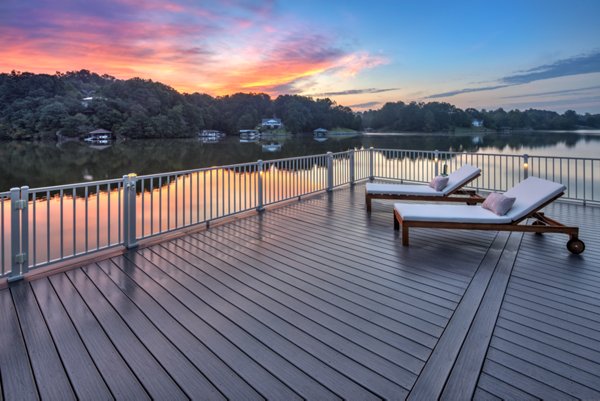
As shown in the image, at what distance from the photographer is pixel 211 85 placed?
34156 mm

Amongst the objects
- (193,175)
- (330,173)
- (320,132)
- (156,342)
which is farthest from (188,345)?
(320,132)

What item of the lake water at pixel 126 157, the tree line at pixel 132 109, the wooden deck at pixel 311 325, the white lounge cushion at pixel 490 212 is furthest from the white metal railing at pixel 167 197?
the tree line at pixel 132 109

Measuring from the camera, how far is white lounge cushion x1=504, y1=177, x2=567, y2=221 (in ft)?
13.1

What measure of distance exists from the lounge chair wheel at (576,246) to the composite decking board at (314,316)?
2.90 m

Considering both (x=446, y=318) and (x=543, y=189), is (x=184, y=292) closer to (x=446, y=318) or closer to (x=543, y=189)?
(x=446, y=318)

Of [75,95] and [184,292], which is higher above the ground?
[75,95]

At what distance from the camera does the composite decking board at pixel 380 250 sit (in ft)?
10.2

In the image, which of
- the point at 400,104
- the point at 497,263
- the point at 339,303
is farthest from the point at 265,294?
the point at 400,104

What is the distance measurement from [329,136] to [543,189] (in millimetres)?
62444

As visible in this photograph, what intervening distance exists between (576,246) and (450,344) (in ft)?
8.83

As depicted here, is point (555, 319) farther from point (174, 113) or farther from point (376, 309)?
point (174, 113)

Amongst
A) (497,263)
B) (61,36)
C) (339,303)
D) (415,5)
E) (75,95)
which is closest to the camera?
(339,303)

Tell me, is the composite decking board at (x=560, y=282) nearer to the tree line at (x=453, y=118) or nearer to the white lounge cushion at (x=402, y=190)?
the white lounge cushion at (x=402, y=190)

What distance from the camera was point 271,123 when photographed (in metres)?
64.9
